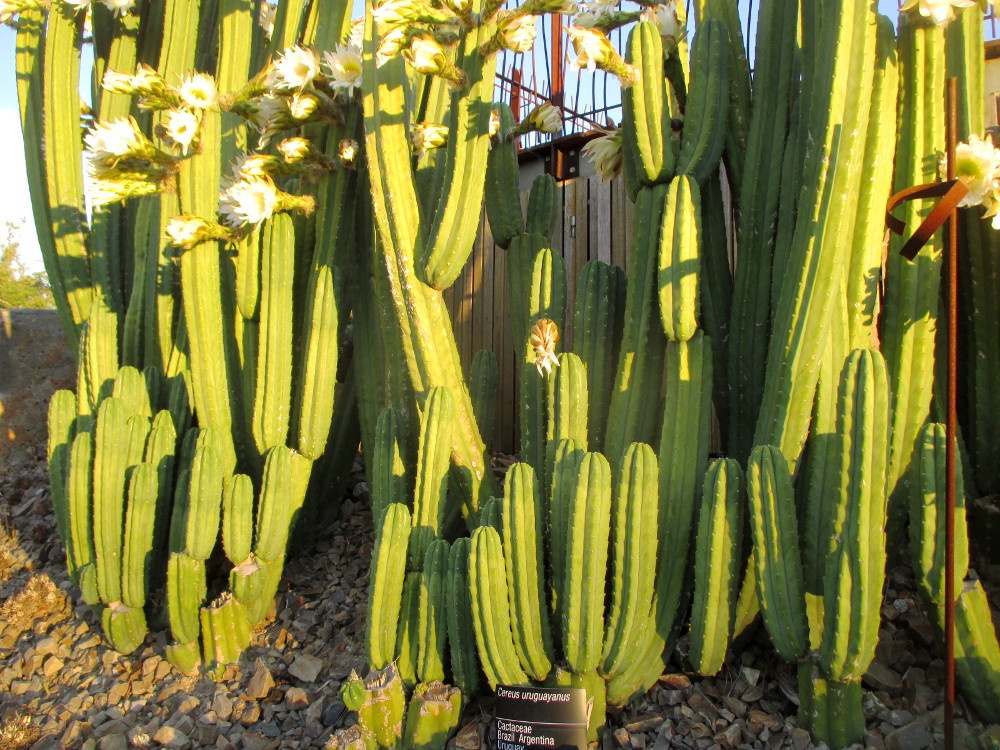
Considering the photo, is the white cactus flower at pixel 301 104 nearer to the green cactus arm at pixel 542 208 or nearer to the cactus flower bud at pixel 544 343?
the green cactus arm at pixel 542 208

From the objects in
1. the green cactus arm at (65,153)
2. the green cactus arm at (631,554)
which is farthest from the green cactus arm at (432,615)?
the green cactus arm at (65,153)

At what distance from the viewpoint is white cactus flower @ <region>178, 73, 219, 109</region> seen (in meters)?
3.23

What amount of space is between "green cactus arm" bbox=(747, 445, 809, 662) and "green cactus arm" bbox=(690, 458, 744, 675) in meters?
0.09

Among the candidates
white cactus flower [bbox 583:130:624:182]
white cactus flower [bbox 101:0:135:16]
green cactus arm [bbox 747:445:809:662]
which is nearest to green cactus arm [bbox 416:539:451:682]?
green cactus arm [bbox 747:445:809:662]

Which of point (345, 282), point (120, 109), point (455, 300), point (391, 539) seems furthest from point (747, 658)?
point (120, 109)

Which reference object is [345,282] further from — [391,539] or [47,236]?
[47,236]

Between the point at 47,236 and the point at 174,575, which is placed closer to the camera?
the point at 174,575

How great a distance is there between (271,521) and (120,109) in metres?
2.38

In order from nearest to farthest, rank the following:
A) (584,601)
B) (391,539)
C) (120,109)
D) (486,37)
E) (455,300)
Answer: (584,601) < (391,539) < (486,37) < (120,109) < (455,300)

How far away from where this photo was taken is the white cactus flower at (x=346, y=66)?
3016mm

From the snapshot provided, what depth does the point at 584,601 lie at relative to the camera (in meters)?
2.24

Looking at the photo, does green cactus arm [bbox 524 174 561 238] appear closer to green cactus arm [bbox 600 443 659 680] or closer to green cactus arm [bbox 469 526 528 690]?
green cactus arm [bbox 600 443 659 680]

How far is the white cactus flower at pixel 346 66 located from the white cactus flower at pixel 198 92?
1.97 ft

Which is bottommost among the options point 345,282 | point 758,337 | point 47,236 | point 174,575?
point 174,575
